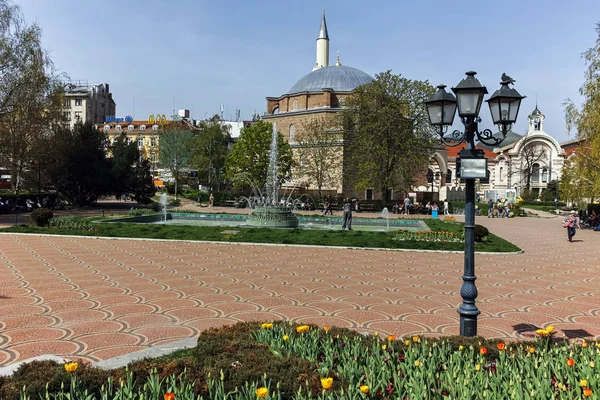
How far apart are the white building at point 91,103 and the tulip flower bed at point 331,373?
7781 centimetres

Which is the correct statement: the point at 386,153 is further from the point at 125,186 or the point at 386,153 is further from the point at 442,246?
the point at 442,246

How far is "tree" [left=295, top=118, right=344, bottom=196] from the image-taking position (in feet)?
154

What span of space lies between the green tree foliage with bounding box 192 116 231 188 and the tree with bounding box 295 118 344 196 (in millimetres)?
13195

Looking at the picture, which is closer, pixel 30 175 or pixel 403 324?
pixel 403 324

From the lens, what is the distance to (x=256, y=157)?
4519 centimetres

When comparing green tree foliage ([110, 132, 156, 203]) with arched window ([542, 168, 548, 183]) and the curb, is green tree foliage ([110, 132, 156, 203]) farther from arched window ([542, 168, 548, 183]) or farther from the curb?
arched window ([542, 168, 548, 183])

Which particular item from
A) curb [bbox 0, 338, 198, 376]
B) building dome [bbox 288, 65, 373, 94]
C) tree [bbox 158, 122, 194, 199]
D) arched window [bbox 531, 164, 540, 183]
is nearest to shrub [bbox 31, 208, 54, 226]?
curb [bbox 0, 338, 198, 376]

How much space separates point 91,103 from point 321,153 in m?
51.6

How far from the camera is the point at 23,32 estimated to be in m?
25.5

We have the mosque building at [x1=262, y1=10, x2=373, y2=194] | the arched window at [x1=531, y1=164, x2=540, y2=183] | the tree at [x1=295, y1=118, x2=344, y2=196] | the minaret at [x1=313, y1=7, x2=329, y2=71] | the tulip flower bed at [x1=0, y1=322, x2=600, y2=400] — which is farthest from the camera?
the arched window at [x1=531, y1=164, x2=540, y2=183]

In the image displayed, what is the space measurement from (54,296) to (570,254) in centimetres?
1391

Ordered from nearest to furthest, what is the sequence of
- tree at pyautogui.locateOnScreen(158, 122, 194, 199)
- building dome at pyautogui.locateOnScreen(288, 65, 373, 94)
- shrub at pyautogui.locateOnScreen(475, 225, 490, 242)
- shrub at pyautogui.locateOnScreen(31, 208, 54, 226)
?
shrub at pyautogui.locateOnScreen(475, 225, 490, 242), shrub at pyautogui.locateOnScreen(31, 208, 54, 226), building dome at pyautogui.locateOnScreen(288, 65, 373, 94), tree at pyautogui.locateOnScreen(158, 122, 194, 199)

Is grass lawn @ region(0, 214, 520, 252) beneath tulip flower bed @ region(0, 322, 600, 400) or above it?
beneath

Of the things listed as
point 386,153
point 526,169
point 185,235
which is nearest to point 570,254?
point 185,235
